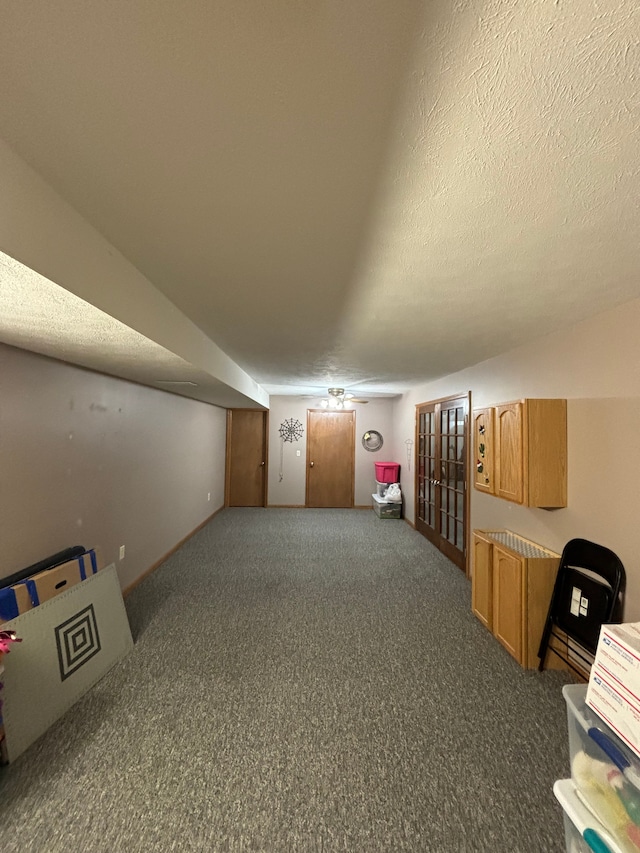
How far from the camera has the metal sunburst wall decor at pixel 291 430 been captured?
7.14m

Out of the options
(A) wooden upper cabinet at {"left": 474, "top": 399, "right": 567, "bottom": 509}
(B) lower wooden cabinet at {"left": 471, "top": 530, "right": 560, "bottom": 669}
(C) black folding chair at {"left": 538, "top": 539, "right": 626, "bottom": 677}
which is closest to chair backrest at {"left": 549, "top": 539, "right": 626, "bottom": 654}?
(C) black folding chair at {"left": 538, "top": 539, "right": 626, "bottom": 677}

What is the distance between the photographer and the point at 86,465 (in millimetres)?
2730

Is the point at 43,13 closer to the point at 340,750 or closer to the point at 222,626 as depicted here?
the point at 340,750

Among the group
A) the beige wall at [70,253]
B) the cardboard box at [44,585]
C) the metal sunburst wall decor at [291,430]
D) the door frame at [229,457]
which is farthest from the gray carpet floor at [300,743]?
the metal sunburst wall decor at [291,430]

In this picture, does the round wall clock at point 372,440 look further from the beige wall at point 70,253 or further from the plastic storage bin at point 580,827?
the plastic storage bin at point 580,827

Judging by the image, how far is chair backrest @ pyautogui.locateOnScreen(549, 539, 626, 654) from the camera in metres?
1.88

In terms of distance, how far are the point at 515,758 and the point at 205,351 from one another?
10.1ft

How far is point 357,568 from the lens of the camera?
3.95 meters

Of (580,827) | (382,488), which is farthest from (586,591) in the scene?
(382,488)

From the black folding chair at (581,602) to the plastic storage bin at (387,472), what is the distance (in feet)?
14.2

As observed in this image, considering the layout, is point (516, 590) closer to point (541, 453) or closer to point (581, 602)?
point (581, 602)

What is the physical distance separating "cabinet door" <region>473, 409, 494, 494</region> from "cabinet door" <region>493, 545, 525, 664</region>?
21.0 inches

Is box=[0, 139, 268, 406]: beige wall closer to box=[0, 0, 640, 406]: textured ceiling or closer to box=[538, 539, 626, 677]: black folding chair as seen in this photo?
box=[0, 0, 640, 406]: textured ceiling

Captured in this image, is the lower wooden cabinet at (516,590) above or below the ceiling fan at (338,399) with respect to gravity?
below
